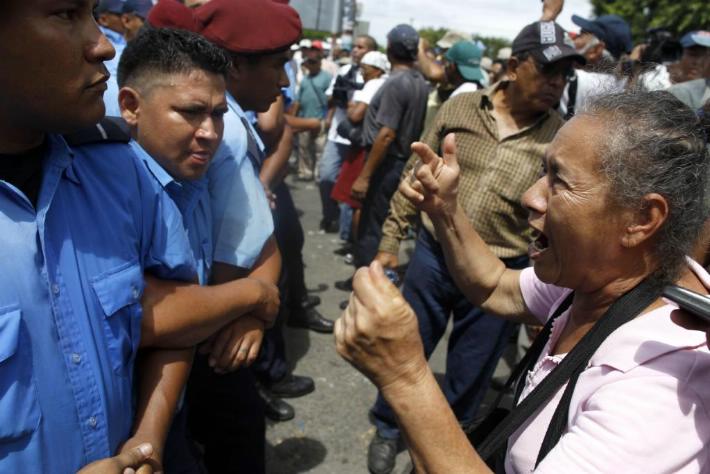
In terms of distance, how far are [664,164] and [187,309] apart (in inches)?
47.5

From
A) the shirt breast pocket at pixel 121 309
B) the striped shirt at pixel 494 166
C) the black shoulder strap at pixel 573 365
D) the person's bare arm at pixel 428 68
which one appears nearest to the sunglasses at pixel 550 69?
the striped shirt at pixel 494 166

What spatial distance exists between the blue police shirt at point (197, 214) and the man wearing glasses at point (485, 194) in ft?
4.10

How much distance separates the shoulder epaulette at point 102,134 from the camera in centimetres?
131

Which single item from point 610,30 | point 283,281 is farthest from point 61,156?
point 610,30

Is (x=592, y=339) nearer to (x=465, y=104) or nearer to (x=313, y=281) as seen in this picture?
(x=465, y=104)

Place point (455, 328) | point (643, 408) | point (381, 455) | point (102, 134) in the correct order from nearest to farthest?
point (643, 408)
point (102, 134)
point (381, 455)
point (455, 328)

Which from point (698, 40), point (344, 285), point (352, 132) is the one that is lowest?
point (344, 285)

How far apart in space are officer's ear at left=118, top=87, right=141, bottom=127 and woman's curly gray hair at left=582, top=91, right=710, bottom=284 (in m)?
1.35

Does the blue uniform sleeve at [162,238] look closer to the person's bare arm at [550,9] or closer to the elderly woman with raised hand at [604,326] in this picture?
the elderly woman with raised hand at [604,326]

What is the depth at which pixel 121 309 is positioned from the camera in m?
1.28

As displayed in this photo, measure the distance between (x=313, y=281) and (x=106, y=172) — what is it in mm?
4088

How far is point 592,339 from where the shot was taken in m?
1.28

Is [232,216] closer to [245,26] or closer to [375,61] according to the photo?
[245,26]

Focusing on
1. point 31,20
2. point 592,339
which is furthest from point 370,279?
point 31,20
